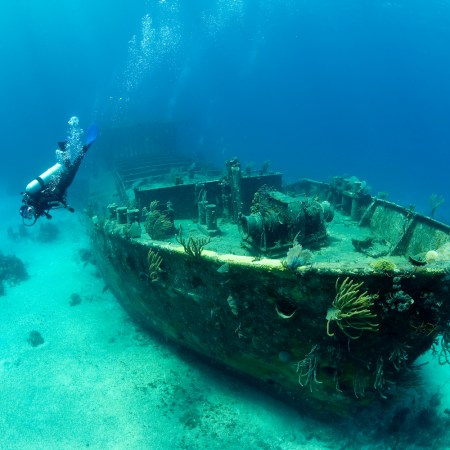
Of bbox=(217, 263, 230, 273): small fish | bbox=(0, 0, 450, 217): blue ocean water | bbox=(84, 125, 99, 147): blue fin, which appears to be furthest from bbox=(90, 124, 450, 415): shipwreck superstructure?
bbox=(0, 0, 450, 217): blue ocean water

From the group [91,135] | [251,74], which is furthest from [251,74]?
[91,135]

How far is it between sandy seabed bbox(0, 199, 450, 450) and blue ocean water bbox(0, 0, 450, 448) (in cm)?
7204

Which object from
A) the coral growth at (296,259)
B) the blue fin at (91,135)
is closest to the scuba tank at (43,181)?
the blue fin at (91,135)

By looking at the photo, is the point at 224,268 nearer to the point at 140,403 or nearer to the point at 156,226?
the point at 140,403

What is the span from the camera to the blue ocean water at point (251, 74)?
93250mm

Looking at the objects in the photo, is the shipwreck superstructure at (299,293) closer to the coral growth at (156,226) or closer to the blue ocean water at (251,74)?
the coral growth at (156,226)

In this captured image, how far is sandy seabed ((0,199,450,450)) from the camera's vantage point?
5652 millimetres

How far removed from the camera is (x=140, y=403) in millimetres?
6629

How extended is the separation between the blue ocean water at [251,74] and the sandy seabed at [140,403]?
7204 cm

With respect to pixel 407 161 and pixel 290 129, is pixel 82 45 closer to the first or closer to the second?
pixel 290 129

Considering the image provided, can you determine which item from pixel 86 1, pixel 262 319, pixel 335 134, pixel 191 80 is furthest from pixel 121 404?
pixel 191 80

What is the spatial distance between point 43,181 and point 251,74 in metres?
190

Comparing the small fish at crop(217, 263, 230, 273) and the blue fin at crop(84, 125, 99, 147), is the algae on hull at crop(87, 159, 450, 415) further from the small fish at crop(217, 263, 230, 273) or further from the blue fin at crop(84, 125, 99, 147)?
the blue fin at crop(84, 125, 99, 147)

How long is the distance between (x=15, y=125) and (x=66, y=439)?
152 m
